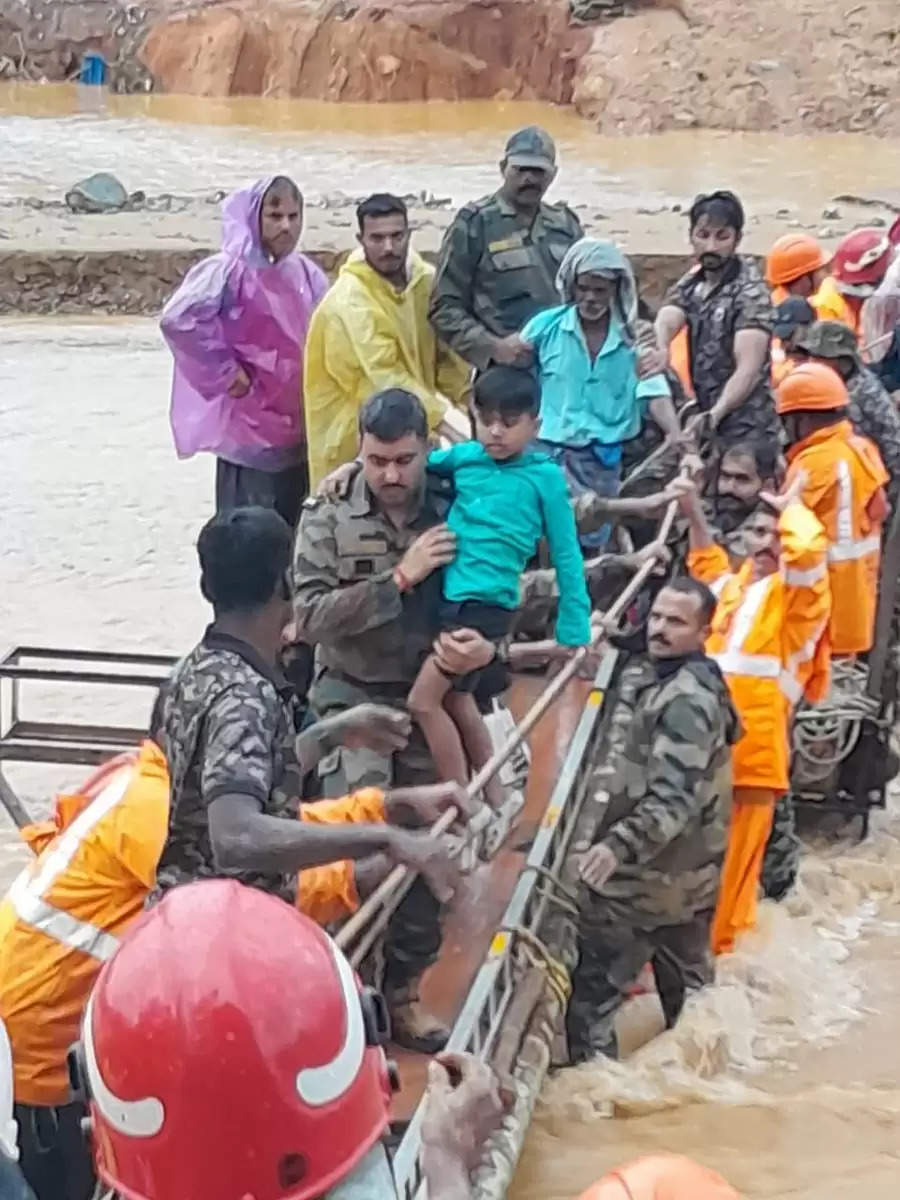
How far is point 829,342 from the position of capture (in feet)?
24.8

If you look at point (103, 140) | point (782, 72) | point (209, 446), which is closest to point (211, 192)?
point (103, 140)

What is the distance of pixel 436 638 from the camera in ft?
15.9

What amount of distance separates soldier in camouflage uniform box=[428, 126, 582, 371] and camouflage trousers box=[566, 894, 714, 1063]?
1923 millimetres

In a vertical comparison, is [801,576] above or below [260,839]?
below

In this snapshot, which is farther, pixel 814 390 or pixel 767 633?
pixel 814 390

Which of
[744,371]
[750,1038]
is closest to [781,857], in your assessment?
[750,1038]

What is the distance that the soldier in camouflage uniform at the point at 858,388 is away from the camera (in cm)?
759

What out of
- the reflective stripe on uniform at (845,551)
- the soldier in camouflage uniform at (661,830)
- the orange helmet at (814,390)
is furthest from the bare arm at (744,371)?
the soldier in camouflage uniform at (661,830)

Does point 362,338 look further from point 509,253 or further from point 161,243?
point 161,243

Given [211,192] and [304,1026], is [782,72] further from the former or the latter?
[304,1026]

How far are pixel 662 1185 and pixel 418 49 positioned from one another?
39.5 meters

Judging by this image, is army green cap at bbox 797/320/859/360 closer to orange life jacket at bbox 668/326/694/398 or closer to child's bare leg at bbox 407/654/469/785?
orange life jacket at bbox 668/326/694/398

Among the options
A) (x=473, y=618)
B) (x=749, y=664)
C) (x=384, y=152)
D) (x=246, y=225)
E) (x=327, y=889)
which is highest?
(x=246, y=225)

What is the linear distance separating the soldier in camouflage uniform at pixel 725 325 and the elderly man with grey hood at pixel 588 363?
62cm
